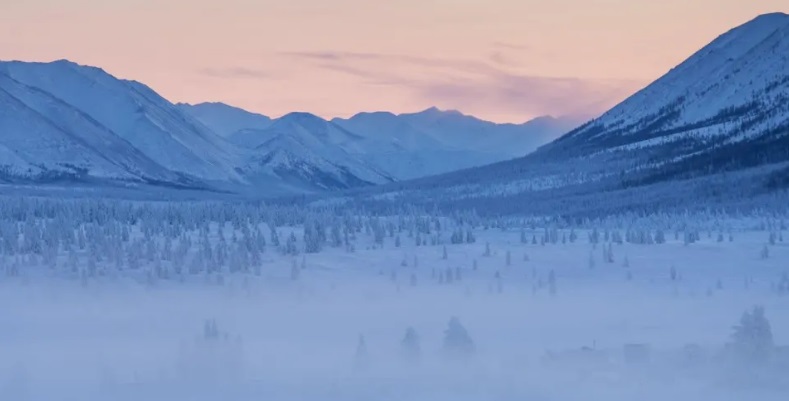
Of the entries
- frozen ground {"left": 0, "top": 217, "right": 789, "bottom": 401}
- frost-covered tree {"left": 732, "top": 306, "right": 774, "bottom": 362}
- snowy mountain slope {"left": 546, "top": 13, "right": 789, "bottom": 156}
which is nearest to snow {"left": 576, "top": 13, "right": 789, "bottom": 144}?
snowy mountain slope {"left": 546, "top": 13, "right": 789, "bottom": 156}

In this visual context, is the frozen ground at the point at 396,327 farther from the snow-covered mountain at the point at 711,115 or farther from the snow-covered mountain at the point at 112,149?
the snow-covered mountain at the point at 112,149

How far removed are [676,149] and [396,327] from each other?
56.4 meters

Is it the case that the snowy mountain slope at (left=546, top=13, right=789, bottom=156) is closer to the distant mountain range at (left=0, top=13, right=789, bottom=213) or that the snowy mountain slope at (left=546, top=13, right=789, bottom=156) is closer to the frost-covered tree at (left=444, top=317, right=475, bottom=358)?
the distant mountain range at (left=0, top=13, right=789, bottom=213)

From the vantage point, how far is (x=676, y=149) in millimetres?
68000

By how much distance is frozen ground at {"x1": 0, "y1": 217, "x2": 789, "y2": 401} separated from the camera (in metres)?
11.3

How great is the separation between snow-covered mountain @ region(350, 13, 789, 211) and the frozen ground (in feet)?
89.9

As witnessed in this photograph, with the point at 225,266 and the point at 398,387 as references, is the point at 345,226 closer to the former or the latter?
the point at 225,266

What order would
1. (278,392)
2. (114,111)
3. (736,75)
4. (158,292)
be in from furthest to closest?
(114,111), (736,75), (158,292), (278,392)

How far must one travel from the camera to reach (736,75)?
8406cm

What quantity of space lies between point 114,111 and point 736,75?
128 metres

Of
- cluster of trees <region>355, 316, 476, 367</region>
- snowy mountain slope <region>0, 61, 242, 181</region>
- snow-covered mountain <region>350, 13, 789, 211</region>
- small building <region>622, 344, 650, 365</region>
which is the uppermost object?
snowy mountain slope <region>0, 61, 242, 181</region>

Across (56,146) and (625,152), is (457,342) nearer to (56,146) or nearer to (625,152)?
(625,152)

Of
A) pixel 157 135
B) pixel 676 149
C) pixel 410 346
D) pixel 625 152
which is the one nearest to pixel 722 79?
pixel 625 152

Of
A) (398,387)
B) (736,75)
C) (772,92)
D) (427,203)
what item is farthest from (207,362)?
(736,75)
